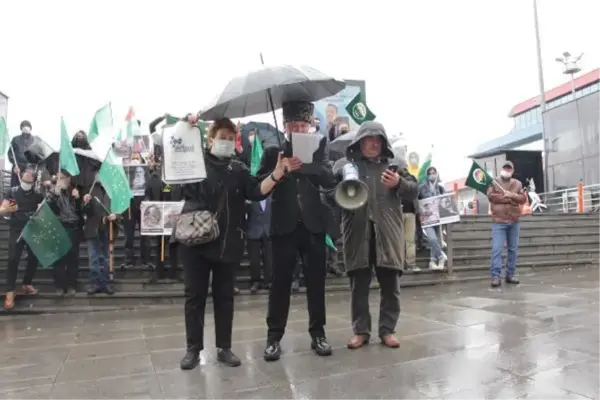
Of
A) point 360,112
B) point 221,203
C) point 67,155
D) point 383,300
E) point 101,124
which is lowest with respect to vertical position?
point 383,300

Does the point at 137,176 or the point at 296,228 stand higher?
the point at 137,176

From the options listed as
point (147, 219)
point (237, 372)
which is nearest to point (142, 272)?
point (147, 219)

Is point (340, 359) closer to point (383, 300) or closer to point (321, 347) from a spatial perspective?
point (321, 347)

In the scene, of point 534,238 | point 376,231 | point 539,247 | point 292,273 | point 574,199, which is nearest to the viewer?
point 292,273

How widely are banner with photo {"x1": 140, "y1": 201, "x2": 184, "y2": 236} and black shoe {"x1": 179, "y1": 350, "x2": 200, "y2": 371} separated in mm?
4294

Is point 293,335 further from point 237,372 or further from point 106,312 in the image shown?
point 106,312

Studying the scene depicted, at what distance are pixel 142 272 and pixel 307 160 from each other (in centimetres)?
556

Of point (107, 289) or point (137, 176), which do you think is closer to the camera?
point (107, 289)

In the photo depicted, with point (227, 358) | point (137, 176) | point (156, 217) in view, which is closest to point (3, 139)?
point (137, 176)

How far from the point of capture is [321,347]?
4422 mm

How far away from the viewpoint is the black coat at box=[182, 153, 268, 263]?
4211mm

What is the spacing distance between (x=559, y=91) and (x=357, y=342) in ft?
225

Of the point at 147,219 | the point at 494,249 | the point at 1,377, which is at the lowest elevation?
the point at 1,377

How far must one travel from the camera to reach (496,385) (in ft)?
11.4
